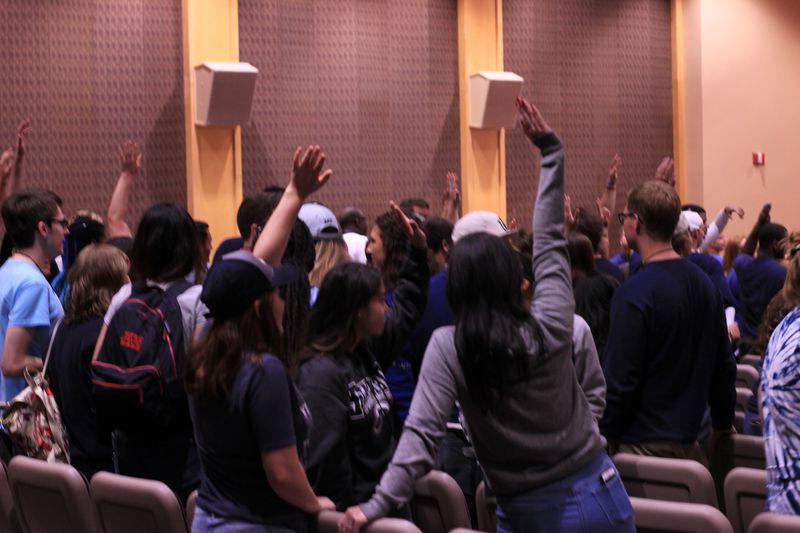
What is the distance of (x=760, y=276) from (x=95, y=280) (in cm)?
445

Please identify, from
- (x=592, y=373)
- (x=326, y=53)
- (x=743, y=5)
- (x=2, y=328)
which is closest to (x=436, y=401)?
(x=592, y=373)

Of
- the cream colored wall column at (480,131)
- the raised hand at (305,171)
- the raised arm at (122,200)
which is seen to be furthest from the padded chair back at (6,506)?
the cream colored wall column at (480,131)

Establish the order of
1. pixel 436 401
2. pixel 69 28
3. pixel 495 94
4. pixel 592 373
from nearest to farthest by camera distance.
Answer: pixel 436 401, pixel 592 373, pixel 69 28, pixel 495 94

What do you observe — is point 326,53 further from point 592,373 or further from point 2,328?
point 592,373

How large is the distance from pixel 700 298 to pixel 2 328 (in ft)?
8.60

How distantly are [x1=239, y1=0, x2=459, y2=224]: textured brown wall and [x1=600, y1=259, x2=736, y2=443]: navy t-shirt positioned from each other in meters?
5.27

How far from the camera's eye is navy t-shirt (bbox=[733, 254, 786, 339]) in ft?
21.5

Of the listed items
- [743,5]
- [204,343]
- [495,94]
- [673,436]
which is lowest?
[673,436]

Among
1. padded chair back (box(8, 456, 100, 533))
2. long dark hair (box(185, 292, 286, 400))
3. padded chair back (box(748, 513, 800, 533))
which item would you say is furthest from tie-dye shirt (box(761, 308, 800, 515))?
padded chair back (box(8, 456, 100, 533))

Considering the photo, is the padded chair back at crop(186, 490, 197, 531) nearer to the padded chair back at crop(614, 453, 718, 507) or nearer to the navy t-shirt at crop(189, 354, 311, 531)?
the navy t-shirt at crop(189, 354, 311, 531)

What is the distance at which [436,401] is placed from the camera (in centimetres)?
242

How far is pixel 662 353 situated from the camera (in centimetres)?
350

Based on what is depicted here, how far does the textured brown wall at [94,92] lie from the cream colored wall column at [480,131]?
2740 mm

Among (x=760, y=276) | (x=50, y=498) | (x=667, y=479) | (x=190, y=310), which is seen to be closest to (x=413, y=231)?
(x=190, y=310)
